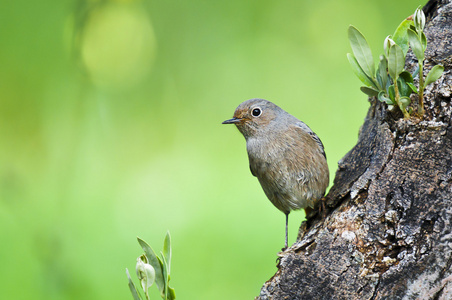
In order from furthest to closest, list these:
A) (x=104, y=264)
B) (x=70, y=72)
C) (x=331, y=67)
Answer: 1. (x=331, y=67)
2. (x=70, y=72)
3. (x=104, y=264)

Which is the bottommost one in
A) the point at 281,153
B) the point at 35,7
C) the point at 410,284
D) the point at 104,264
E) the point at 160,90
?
the point at 410,284

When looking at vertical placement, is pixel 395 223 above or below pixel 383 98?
below

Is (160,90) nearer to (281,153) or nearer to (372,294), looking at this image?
(281,153)

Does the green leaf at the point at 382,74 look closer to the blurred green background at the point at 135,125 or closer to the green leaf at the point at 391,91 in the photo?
the green leaf at the point at 391,91

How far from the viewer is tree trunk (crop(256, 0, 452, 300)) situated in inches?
50.1

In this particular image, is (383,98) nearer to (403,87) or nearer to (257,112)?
(403,87)

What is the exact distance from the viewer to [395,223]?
1334mm

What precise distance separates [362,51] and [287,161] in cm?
99

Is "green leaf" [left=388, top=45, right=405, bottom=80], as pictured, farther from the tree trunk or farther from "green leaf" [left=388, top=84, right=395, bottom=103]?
the tree trunk

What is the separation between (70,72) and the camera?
3016 mm

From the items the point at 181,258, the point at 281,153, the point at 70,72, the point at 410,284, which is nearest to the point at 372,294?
the point at 410,284

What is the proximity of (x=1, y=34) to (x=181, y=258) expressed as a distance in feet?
6.47

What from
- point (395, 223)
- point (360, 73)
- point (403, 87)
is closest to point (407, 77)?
point (403, 87)

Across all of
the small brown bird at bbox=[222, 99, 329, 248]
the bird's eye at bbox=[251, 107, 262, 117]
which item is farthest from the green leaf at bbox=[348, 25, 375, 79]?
the bird's eye at bbox=[251, 107, 262, 117]
